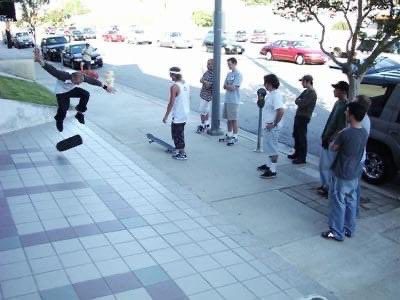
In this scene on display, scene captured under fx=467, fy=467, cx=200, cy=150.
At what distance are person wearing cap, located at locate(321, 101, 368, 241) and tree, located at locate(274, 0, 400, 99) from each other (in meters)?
1.36

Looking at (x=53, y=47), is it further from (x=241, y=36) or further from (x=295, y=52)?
(x=241, y=36)

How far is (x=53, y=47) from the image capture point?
100 ft

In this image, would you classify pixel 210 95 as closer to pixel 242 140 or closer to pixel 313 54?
pixel 242 140

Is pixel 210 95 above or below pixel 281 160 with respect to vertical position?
above

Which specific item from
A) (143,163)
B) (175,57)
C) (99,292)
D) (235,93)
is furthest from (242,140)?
(175,57)

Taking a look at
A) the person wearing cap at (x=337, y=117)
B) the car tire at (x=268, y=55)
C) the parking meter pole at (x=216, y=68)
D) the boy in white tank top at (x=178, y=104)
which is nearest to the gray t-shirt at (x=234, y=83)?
the parking meter pole at (x=216, y=68)

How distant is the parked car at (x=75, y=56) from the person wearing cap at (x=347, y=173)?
858 inches

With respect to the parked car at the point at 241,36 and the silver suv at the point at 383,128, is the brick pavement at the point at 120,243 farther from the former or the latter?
the parked car at the point at 241,36

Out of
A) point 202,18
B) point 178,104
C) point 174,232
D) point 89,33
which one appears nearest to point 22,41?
point 89,33

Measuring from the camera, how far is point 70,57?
2680 cm

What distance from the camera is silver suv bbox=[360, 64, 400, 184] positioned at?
7363 millimetres

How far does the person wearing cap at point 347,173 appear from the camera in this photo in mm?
5359

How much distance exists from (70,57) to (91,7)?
69383 millimetres

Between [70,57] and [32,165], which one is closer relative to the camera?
[32,165]
